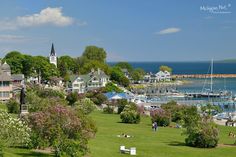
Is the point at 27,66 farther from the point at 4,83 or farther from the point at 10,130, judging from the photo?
the point at 10,130

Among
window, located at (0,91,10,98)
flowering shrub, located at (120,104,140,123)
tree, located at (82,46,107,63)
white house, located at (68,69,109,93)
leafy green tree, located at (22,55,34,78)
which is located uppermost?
tree, located at (82,46,107,63)

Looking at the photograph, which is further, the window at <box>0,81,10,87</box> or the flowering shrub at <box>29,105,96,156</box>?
the window at <box>0,81,10,87</box>

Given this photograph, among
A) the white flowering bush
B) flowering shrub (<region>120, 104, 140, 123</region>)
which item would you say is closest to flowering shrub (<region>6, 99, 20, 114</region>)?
flowering shrub (<region>120, 104, 140, 123</region>)

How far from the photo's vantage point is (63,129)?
91.0ft

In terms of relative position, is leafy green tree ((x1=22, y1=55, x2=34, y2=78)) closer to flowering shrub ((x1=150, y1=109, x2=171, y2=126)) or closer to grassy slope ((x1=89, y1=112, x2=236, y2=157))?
flowering shrub ((x1=150, y1=109, x2=171, y2=126))

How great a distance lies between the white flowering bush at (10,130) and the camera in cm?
2578

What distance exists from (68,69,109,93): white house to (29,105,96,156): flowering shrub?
10105cm

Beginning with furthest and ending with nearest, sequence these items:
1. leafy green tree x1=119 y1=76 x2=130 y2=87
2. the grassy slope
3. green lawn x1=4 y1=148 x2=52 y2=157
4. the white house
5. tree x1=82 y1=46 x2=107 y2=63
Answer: tree x1=82 y1=46 x2=107 y2=63 < leafy green tree x1=119 y1=76 x2=130 y2=87 < the white house < the grassy slope < green lawn x1=4 y1=148 x2=52 y2=157

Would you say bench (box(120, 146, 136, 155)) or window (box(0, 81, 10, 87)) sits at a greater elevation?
window (box(0, 81, 10, 87))

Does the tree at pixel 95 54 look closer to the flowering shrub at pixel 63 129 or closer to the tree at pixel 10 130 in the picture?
the flowering shrub at pixel 63 129

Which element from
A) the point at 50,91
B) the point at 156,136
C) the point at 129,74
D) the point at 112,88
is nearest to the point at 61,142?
the point at 156,136

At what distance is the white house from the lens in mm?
131375

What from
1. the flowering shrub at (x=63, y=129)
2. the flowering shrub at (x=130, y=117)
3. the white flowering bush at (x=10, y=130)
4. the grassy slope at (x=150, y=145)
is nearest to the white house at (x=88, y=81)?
the flowering shrub at (x=130, y=117)

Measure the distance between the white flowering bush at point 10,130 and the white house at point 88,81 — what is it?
101699 millimetres
